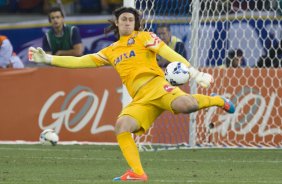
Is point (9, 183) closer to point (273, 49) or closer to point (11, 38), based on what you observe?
point (273, 49)

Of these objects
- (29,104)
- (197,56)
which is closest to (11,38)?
(29,104)

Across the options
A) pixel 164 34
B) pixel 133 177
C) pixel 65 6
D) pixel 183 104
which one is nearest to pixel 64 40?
pixel 164 34

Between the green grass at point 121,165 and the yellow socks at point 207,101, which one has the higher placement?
the yellow socks at point 207,101

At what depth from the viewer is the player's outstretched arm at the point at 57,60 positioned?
1100cm

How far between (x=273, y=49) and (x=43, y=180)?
6754 mm

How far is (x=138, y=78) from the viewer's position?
10773 mm

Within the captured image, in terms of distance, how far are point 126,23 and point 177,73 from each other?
1.14 metres

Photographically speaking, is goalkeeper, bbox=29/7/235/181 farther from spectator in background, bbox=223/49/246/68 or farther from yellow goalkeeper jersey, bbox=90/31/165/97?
spectator in background, bbox=223/49/246/68

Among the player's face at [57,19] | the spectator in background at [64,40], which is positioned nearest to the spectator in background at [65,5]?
the spectator in background at [64,40]

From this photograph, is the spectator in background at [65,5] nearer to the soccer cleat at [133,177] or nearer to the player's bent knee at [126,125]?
the player's bent knee at [126,125]

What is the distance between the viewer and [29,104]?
1647 centimetres

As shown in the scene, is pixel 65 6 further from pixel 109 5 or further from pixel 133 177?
pixel 133 177

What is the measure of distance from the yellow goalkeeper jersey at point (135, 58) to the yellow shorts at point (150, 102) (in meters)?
0.12

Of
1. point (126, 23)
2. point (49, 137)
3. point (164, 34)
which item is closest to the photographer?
point (126, 23)
